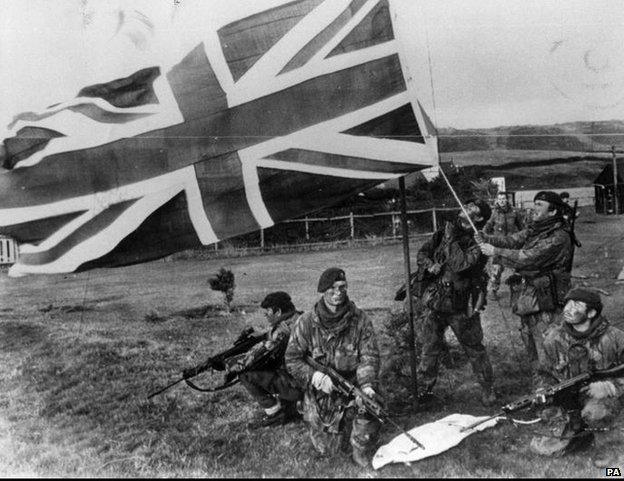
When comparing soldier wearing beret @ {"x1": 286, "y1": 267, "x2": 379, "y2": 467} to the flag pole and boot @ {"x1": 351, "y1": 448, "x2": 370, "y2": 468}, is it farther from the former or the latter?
the flag pole

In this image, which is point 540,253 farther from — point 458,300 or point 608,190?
point 608,190

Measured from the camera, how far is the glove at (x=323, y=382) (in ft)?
12.6

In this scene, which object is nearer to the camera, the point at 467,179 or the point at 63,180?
the point at 63,180

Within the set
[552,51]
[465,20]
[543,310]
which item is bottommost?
[543,310]

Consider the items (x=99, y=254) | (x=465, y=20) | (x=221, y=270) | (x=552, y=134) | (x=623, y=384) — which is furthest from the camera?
(x=221, y=270)

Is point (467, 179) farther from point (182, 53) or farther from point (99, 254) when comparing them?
point (99, 254)

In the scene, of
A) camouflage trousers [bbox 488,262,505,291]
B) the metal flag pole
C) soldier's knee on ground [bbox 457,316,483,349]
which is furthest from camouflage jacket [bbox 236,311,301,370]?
the metal flag pole

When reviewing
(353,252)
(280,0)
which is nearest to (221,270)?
(353,252)

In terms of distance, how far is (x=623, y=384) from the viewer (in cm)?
358

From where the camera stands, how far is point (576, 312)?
11.9 ft

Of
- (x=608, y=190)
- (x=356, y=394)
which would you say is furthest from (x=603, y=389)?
(x=608, y=190)

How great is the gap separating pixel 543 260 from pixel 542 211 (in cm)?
40

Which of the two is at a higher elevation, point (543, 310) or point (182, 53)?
point (182, 53)

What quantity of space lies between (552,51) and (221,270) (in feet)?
12.4
